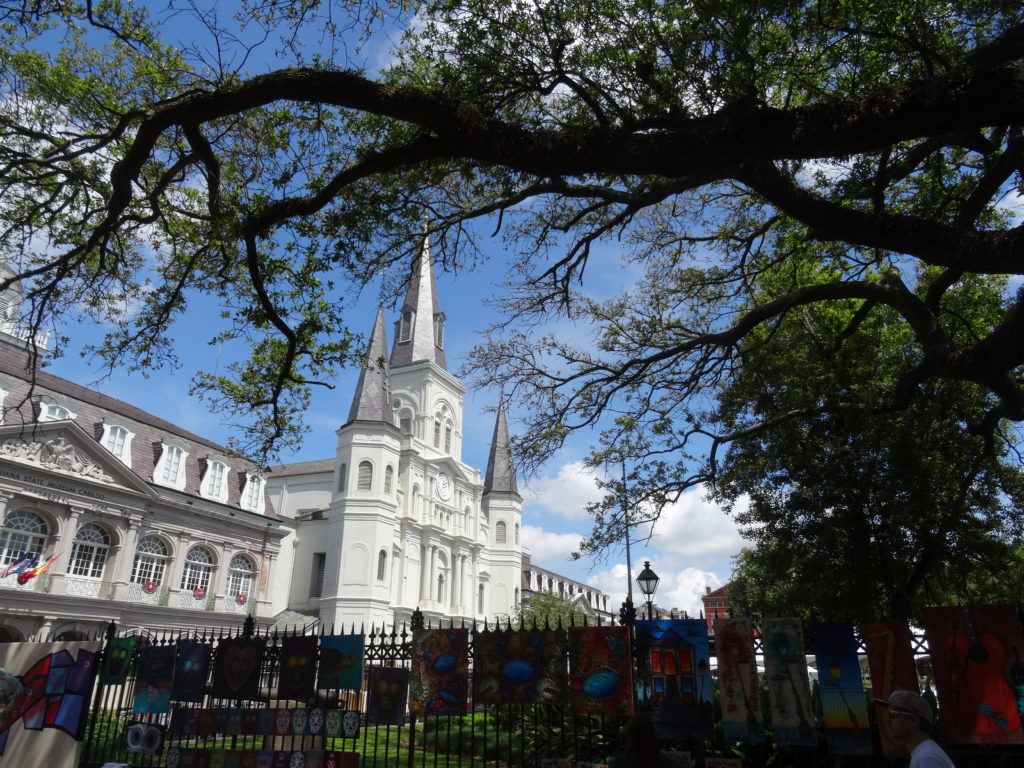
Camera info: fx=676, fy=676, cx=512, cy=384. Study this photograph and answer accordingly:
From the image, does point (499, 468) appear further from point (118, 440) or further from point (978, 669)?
point (978, 669)

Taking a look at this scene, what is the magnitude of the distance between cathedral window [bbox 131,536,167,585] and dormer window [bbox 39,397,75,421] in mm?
6287

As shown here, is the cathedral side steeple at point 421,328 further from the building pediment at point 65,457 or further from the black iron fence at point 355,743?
the black iron fence at point 355,743

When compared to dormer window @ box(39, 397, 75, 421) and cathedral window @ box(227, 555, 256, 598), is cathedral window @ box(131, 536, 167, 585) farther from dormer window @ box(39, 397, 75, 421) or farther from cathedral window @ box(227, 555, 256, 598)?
dormer window @ box(39, 397, 75, 421)

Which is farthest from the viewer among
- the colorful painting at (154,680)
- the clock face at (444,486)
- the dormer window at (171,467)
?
the clock face at (444,486)

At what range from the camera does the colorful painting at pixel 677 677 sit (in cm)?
710

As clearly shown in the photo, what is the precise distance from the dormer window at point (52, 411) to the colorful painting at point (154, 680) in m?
20.7

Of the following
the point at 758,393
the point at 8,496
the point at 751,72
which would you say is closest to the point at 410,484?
the point at 8,496

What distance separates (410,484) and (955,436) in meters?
38.4

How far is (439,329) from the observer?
56.9m

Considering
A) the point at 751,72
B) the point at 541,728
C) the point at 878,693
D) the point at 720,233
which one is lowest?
the point at 541,728

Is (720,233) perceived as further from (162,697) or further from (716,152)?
(162,697)

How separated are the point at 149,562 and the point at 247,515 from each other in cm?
530

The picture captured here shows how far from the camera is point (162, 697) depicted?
9.56 m

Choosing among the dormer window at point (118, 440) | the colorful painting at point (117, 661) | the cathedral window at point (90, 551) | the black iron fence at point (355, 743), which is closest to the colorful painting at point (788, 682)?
the black iron fence at point (355, 743)
